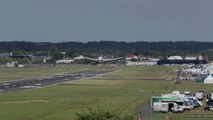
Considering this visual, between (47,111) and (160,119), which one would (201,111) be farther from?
(47,111)

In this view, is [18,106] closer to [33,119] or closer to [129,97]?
[33,119]

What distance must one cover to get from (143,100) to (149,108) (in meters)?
11.0

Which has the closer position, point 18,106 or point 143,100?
point 18,106

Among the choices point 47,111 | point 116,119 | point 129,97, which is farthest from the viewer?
point 129,97

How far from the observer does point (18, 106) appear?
73312mm

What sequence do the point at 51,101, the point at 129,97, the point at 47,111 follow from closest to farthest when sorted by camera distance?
the point at 47,111, the point at 51,101, the point at 129,97

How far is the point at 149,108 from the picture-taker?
70.8 meters

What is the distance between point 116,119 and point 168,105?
111 feet

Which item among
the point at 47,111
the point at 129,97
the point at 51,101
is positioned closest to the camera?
the point at 47,111

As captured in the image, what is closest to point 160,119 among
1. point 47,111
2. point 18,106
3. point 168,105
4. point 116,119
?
point 168,105

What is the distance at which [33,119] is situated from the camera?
60.5 metres

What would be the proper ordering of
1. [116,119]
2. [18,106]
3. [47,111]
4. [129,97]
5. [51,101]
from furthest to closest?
[129,97] → [51,101] → [18,106] → [47,111] → [116,119]

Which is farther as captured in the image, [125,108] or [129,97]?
[129,97]

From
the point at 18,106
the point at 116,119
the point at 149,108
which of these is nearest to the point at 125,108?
the point at 149,108
